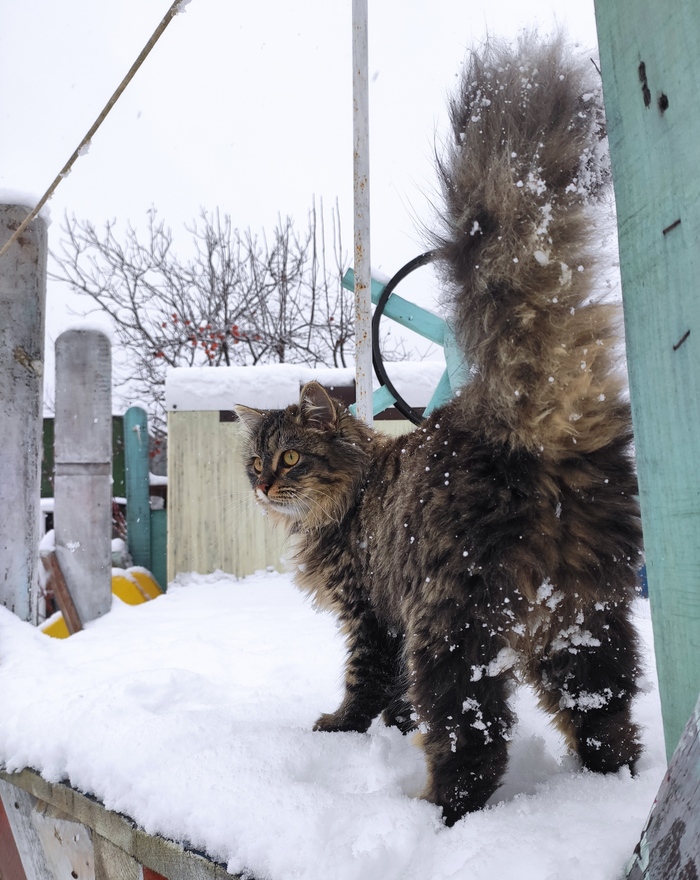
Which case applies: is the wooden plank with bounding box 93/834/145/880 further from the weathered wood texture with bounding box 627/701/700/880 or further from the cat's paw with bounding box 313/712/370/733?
the weathered wood texture with bounding box 627/701/700/880

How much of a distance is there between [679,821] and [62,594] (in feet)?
13.6

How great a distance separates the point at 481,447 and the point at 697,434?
55cm

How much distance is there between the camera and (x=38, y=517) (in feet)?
11.3

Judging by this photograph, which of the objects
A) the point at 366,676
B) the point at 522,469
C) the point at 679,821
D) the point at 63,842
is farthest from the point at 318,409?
the point at 679,821

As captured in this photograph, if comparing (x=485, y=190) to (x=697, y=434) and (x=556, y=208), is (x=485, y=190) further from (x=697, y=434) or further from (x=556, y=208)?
(x=697, y=434)

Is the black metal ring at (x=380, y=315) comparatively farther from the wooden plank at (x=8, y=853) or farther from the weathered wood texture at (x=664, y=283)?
the wooden plank at (x=8, y=853)

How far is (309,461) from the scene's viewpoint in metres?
2.22

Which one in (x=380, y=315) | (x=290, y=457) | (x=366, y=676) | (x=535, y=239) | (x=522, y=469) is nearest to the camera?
(x=535, y=239)

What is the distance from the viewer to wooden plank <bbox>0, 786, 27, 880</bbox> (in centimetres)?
228

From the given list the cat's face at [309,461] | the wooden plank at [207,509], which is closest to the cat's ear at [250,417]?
the cat's face at [309,461]

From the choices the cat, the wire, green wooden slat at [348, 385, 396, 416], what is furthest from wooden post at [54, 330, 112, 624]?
the cat

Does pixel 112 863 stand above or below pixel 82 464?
below

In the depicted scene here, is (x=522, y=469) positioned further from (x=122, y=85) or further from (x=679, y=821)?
(x=122, y=85)

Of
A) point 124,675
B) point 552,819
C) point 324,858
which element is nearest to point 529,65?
point 552,819
